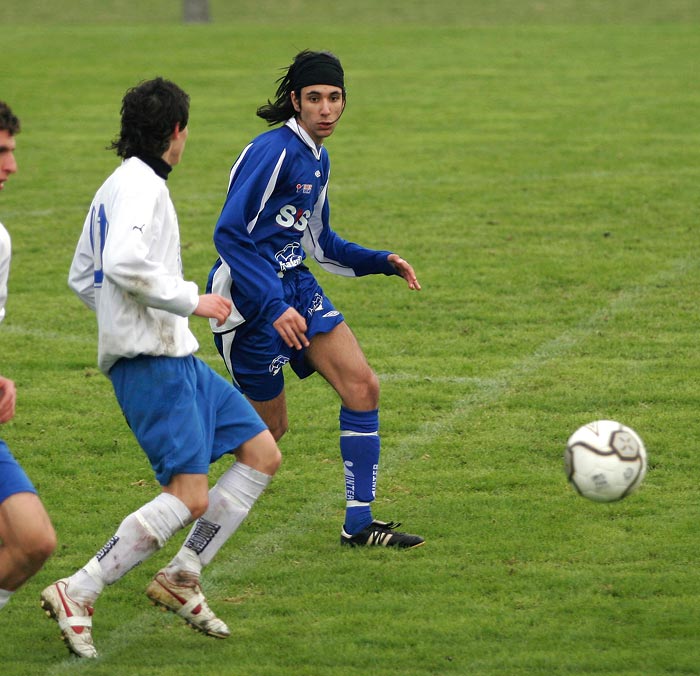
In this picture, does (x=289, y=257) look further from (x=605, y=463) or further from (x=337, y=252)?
(x=605, y=463)

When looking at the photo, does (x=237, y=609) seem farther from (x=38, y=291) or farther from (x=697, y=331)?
(x=38, y=291)

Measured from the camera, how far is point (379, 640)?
517 cm

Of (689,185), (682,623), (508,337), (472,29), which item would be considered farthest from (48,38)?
(682,623)

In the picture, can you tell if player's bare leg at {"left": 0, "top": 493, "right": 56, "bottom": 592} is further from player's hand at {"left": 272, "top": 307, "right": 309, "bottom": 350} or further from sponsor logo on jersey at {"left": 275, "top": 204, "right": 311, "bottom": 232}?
sponsor logo on jersey at {"left": 275, "top": 204, "right": 311, "bottom": 232}

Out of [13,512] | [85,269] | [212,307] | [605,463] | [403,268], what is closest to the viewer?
[13,512]

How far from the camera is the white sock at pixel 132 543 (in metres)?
5.03

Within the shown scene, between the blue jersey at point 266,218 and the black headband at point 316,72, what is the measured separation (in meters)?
0.21

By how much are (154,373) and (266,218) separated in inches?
56.8

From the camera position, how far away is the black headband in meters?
6.30

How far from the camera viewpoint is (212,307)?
4965 millimetres

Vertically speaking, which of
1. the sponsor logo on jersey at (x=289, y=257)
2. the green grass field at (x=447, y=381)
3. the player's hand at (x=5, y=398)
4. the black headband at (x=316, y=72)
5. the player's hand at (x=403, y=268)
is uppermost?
the black headband at (x=316, y=72)

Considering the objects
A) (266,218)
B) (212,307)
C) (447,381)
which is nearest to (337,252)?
(266,218)

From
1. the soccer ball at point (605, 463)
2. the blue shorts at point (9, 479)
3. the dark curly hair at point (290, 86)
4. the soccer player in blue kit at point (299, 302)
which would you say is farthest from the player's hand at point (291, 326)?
the blue shorts at point (9, 479)

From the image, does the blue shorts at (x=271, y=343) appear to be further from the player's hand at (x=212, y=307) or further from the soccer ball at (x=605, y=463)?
the soccer ball at (x=605, y=463)
